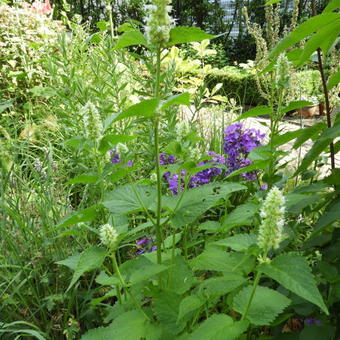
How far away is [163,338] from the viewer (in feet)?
3.41

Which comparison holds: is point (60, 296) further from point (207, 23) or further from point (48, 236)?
point (207, 23)

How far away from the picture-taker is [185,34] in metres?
0.89

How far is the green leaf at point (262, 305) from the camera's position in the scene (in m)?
0.87

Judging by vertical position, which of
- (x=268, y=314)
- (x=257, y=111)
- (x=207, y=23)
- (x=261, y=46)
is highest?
(x=207, y=23)

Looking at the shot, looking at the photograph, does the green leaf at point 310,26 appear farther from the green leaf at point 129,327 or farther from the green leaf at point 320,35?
the green leaf at point 129,327

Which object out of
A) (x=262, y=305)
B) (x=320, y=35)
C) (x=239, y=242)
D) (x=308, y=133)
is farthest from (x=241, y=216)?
(x=320, y=35)

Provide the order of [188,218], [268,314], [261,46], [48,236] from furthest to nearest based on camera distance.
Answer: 1. [261,46]
2. [48,236]
3. [188,218]
4. [268,314]

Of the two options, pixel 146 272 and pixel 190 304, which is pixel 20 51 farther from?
pixel 190 304

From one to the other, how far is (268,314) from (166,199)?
44cm

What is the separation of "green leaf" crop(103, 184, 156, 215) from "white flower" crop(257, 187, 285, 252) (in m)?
0.38

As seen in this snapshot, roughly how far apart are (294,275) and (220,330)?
220 mm

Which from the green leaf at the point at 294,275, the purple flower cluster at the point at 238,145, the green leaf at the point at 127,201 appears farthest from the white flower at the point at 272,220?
the purple flower cluster at the point at 238,145

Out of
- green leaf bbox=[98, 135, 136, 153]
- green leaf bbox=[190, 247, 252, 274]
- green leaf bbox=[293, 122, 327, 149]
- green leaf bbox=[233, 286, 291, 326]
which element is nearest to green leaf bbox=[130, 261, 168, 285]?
green leaf bbox=[190, 247, 252, 274]

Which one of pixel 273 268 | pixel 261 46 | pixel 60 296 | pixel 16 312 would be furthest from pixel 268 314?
pixel 261 46
